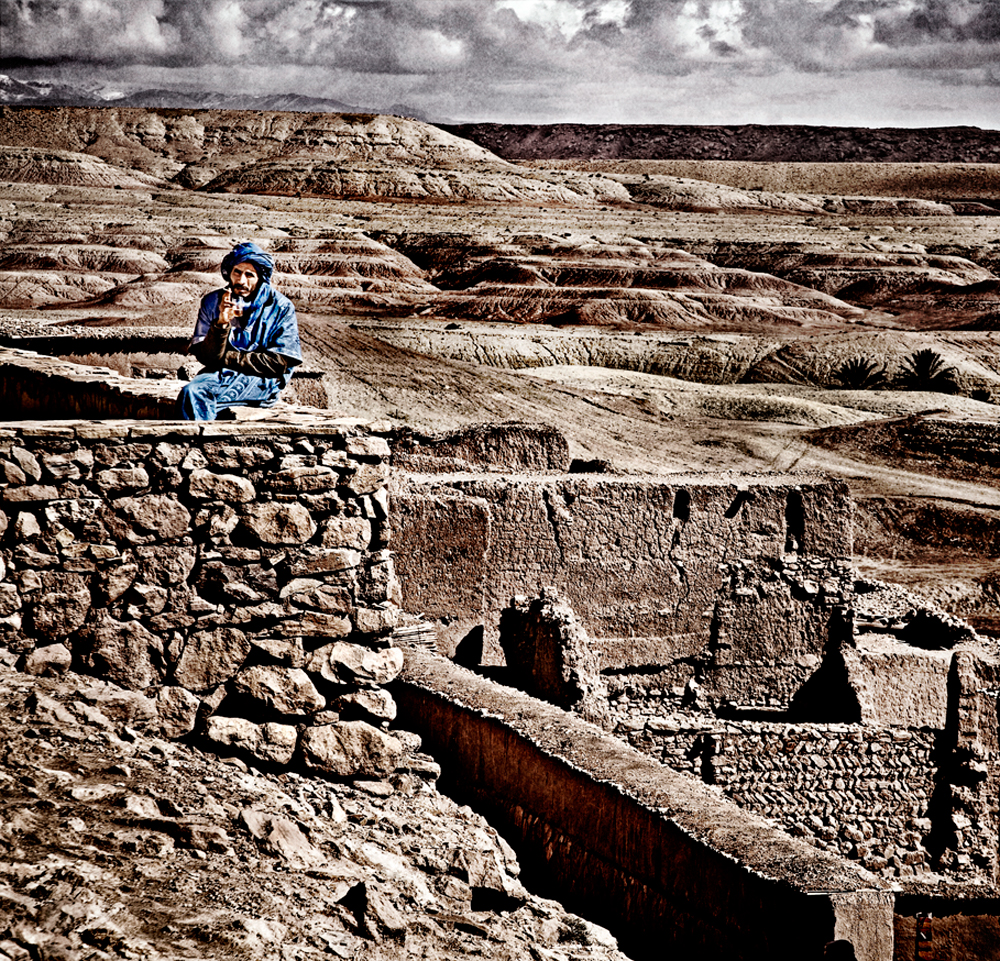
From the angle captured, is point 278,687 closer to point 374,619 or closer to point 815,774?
point 374,619

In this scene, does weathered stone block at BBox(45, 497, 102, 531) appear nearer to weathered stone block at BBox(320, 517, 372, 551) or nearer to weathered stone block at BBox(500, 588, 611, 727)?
weathered stone block at BBox(320, 517, 372, 551)

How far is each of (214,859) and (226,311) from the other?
2.56 metres

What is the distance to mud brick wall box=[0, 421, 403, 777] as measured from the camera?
4.21m

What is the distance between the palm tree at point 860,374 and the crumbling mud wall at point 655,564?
84.1ft

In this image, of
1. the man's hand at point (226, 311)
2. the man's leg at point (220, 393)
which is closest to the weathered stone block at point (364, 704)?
the man's leg at point (220, 393)

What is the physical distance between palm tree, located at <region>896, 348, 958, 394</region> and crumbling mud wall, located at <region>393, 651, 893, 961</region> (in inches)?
1154

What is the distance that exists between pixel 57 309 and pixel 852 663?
36.4 metres

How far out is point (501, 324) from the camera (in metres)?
44.3

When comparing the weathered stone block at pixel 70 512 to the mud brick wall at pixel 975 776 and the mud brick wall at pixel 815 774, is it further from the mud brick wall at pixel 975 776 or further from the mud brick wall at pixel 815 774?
the mud brick wall at pixel 975 776

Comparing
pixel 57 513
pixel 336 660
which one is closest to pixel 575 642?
pixel 336 660

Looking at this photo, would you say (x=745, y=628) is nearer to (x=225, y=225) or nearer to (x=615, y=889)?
(x=615, y=889)

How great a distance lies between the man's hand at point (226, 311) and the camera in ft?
17.9

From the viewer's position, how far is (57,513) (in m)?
4.20

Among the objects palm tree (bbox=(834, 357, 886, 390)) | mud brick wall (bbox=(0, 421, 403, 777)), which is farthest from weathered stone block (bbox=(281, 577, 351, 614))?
palm tree (bbox=(834, 357, 886, 390))
